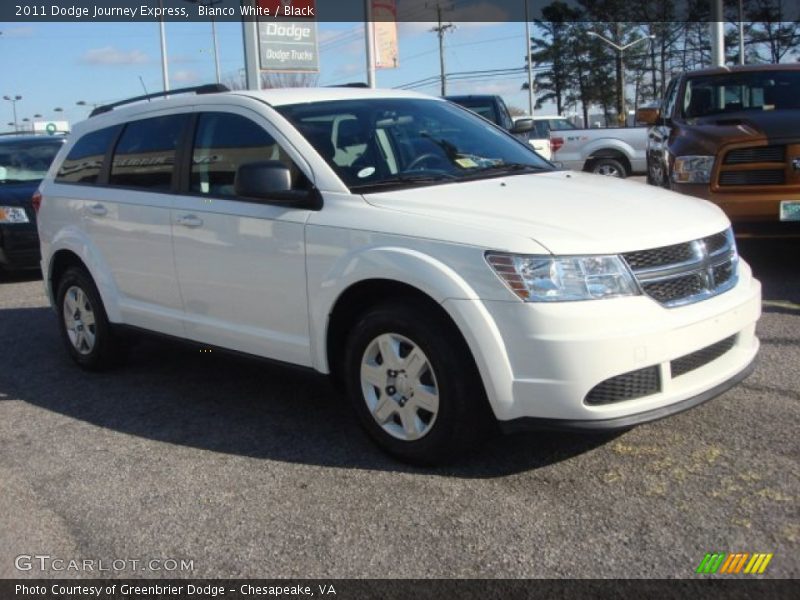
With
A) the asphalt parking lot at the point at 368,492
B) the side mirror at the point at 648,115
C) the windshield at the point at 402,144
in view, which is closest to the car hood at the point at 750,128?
the side mirror at the point at 648,115

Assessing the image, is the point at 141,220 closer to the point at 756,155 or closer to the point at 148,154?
the point at 148,154

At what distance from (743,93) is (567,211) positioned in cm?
577

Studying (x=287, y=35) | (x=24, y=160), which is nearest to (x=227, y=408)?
(x=24, y=160)

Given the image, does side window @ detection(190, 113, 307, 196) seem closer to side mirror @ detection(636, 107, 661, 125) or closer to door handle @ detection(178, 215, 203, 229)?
door handle @ detection(178, 215, 203, 229)

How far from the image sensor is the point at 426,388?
3.88 m

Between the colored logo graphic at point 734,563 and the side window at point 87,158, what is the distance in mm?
4582

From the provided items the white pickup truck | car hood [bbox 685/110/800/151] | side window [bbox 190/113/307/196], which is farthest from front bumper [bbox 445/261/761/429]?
the white pickup truck

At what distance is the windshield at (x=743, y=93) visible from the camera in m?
8.55

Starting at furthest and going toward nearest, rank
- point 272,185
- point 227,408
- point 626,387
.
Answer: point 227,408 → point 272,185 → point 626,387

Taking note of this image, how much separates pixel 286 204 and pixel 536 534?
2.06 meters

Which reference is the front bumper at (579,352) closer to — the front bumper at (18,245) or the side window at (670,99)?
the side window at (670,99)

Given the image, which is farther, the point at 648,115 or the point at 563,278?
the point at 648,115

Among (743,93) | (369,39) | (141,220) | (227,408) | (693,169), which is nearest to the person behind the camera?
(227,408)

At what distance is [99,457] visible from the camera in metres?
4.49
